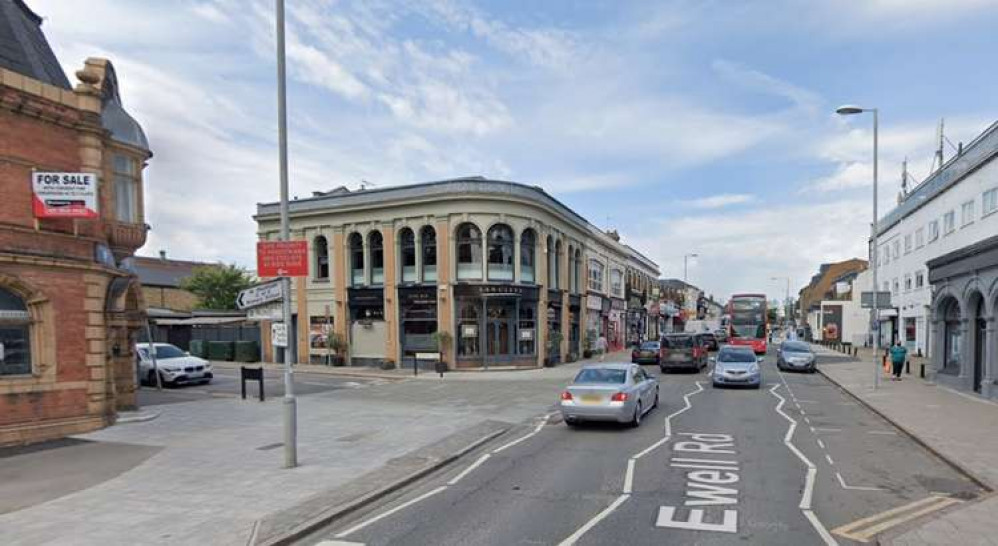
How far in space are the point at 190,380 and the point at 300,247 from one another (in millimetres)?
16264

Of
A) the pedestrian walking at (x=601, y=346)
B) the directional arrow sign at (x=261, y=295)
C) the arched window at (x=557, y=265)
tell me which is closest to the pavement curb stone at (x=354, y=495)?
the directional arrow sign at (x=261, y=295)

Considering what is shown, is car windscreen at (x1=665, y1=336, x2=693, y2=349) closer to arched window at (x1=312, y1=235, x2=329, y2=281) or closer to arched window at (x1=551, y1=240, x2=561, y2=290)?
arched window at (x1=551, y1=240, x2=561, y2=290)

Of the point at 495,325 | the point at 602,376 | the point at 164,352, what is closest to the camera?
the point at 602,376

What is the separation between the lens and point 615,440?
39.3 ft

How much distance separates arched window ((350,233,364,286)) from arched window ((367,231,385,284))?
0.71 m

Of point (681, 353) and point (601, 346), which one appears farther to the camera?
point (601, 346)

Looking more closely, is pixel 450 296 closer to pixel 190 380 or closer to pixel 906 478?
pixel 190 380

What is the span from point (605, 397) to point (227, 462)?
7.55 metres

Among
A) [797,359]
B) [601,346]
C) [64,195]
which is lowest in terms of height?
[601,346]

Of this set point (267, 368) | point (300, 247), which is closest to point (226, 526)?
point (300, 247)

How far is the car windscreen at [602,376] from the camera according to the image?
44.4ft

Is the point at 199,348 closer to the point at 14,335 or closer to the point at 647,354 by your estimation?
the point at 14,335

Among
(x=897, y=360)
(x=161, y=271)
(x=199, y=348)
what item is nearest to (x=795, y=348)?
(x=897, y=360)

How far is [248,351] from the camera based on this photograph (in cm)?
3438
